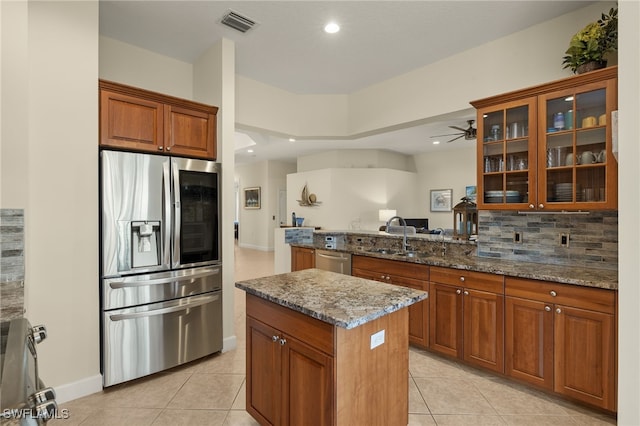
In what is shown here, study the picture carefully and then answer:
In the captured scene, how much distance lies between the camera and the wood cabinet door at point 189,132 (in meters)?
2.72

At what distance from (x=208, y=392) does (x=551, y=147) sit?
Result: 331cm

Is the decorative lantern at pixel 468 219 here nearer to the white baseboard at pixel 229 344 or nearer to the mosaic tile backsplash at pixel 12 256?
the white baseboard at pixel 229 344

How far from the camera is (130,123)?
251 cm

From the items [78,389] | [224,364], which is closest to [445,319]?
[224,364]

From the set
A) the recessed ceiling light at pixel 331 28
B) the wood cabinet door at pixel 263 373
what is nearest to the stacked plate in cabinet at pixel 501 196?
the recessed ceiling light at pixel 331 28

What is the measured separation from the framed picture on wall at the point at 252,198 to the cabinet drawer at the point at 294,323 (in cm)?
838

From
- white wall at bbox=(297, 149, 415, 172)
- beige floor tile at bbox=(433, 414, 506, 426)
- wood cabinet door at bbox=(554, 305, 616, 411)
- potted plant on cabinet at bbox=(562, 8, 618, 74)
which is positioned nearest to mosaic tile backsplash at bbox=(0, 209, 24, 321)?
beige floor tile at bbox=(433, 414, 506, 426)

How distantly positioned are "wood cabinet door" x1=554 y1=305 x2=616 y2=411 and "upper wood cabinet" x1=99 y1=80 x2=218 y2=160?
3176 mm

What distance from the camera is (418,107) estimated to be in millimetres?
3523

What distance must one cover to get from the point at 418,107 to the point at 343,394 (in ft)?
10.1

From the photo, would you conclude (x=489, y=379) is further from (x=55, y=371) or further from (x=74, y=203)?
(x=74, y=203)

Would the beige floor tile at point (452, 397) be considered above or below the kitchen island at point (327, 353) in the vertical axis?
below

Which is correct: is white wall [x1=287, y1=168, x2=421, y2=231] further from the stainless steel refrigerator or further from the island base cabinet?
the island base cabinet

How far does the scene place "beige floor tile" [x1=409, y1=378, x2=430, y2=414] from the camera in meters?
2.16
